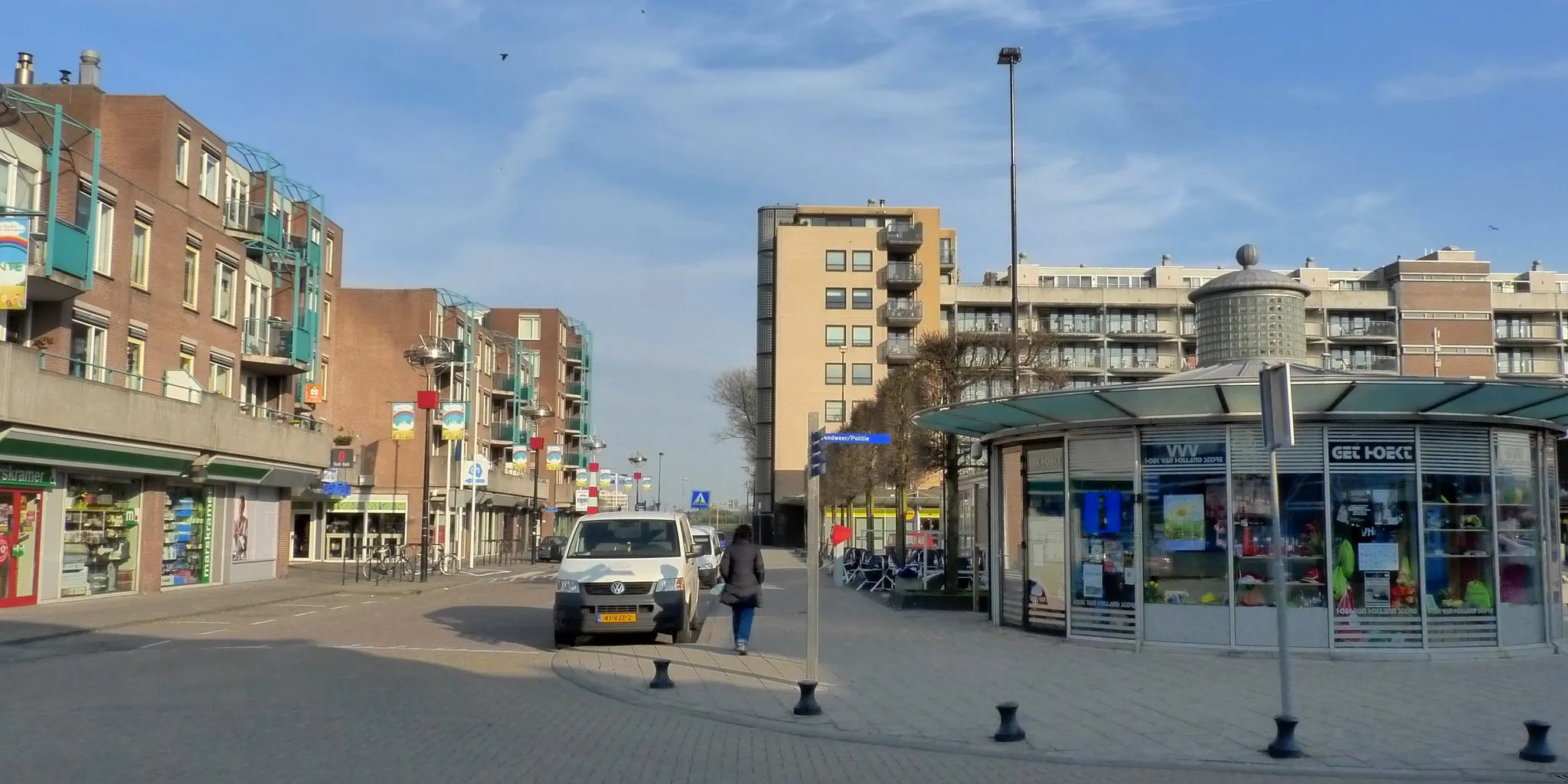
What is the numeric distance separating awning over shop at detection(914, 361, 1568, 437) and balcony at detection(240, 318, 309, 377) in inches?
1015

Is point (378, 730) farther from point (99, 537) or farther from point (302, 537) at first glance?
point (302, 537)

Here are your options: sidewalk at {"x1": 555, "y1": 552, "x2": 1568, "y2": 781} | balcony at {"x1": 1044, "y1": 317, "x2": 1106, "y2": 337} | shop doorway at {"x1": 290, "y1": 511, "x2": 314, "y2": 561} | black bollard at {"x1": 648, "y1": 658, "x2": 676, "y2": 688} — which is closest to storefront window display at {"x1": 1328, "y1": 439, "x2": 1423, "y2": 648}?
sidewalk at {"x1": 555, "y1": 552, "x2": 1568, "y2": 781}

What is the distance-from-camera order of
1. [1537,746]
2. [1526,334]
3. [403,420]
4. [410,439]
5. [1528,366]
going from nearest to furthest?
[1537,746] < [403,420] < [410,439] < [1528,366] < [1526,334]

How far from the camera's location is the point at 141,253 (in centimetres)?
2977

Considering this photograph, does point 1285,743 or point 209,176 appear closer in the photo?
point 1285,743

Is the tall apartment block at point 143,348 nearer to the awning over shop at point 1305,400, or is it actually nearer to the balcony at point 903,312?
the awning over shop at point 1305,400

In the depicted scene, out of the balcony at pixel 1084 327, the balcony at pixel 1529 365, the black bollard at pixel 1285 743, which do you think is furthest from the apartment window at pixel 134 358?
the balcony at pixel 1529 365

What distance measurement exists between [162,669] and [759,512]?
2981 inches

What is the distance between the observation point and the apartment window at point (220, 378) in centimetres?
3381

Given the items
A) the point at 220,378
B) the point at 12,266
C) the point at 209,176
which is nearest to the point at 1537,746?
the point at 12,266

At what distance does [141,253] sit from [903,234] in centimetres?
5841

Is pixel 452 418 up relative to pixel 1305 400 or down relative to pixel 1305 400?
up

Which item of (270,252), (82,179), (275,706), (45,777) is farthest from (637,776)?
(270,252)

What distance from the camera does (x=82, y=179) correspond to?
2623 centimetres
